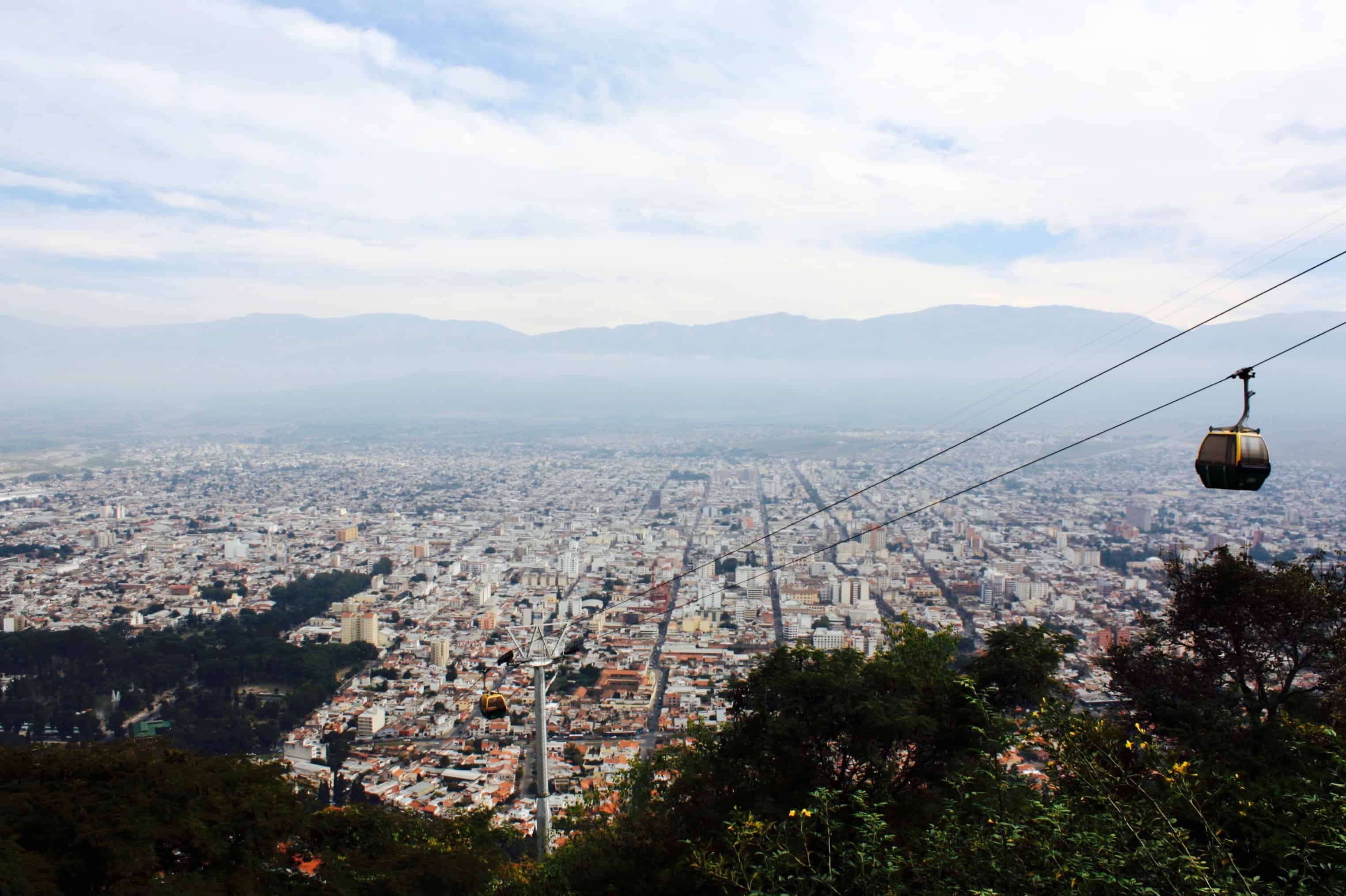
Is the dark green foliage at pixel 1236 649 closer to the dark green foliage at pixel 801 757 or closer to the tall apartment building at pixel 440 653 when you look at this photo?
the dark green foliage at pixel 801 757

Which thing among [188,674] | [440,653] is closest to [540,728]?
[440,653]

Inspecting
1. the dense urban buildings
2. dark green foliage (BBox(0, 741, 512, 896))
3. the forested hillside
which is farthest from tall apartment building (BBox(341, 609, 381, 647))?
dark green foliage (BBox(0, 741, 512, 896))

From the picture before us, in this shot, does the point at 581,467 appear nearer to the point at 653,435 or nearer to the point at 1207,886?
the point at 653,435

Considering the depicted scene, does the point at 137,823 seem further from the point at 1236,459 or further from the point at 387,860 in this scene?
the point at 1236,459

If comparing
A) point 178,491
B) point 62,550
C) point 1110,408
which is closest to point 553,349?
point 1110,408

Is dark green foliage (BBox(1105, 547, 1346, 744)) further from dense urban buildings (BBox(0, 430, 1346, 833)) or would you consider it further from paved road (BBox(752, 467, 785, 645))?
paved road (BBox(752, 467, 785, 645))

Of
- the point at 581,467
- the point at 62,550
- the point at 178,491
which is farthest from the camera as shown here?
the point at 581,467
